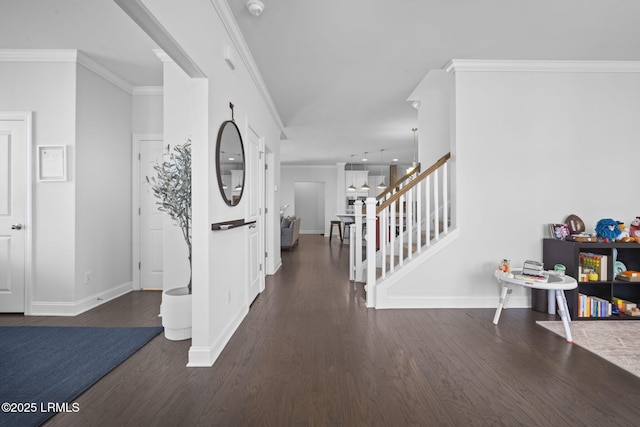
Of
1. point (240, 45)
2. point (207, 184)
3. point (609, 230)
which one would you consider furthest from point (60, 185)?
point (609, 230)

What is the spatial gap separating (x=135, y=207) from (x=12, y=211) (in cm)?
119

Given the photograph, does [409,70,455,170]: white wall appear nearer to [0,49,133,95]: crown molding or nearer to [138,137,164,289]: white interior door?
[138,137,164,289]: white interior door

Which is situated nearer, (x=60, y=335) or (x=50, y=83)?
(x=60, y=335)

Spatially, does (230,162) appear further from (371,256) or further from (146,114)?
(146,114)

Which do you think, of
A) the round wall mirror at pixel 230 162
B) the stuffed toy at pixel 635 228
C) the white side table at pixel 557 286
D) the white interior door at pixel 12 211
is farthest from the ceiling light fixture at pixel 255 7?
the stuffed toy at pixel 635 228

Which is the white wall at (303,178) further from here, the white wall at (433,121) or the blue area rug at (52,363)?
the blue area rug at (52,363)

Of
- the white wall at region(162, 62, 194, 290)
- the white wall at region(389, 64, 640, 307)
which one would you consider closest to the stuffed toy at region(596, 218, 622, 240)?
the white wall at region(389, 64, 640, 307)

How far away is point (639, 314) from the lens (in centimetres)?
319

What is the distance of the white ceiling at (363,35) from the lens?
2574mm

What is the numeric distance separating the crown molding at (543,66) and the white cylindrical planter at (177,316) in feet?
11.7

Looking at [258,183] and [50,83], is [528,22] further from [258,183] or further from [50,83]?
[50,83]

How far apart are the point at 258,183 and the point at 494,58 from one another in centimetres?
306

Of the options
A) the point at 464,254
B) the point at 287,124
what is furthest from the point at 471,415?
the point at 287,124

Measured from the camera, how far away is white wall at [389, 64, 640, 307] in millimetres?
3557
